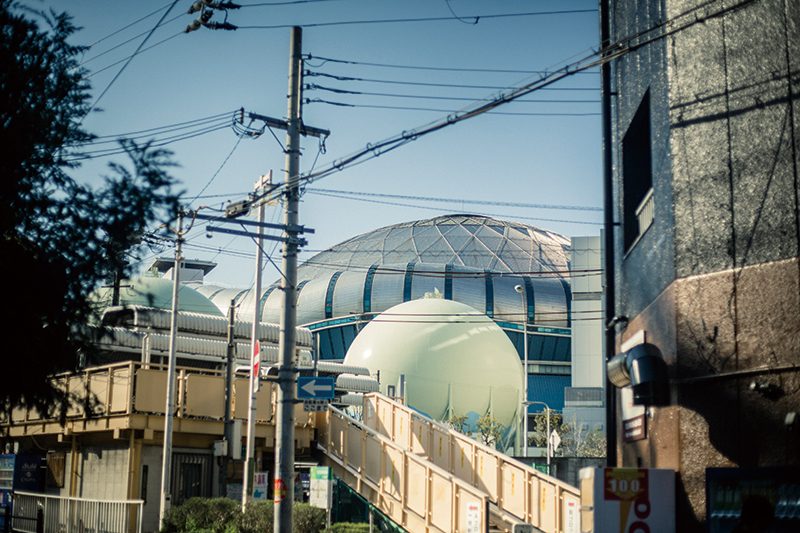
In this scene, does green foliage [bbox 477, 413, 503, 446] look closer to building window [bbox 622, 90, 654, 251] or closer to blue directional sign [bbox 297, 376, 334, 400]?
blue directional sign [bbox 297, 376, 334, 400]

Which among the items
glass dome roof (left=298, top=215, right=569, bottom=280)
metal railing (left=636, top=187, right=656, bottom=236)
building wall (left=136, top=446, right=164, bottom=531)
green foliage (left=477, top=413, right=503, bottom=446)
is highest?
glass dome roof (left=298, top=215, right=569, bottom=280)

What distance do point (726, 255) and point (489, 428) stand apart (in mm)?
52330

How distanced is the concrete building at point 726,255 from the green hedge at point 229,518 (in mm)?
11851

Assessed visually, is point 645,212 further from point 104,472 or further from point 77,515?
point 104,472

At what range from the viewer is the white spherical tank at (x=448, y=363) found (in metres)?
65.1

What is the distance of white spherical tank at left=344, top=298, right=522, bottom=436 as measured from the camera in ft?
213

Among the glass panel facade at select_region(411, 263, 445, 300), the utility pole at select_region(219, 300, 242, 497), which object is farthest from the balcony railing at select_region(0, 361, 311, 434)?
the glass panel facade at select_region(411, 263, 445, 300)

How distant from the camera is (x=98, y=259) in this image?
39.0 ft

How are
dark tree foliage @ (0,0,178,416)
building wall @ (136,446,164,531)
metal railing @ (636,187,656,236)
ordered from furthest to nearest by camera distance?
building wall @ (136,446,164,531) → metal railing @ (636,187,656,236) → dark tree foliage @ (0,0,178,416)

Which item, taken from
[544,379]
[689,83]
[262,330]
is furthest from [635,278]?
[544,379]

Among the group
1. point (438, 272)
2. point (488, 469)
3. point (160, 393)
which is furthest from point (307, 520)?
point (438, 272)

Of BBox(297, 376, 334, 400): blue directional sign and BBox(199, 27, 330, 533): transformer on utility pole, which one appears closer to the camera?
BBox(199, 27, 330, 533): transformer on utility pole

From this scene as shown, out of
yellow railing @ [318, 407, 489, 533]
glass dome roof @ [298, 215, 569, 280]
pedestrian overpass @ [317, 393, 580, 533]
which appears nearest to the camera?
yellow railing @ [318, 407, 489, 533]

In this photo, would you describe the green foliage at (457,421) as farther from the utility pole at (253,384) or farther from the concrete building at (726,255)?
the concrete building at (726,255)
